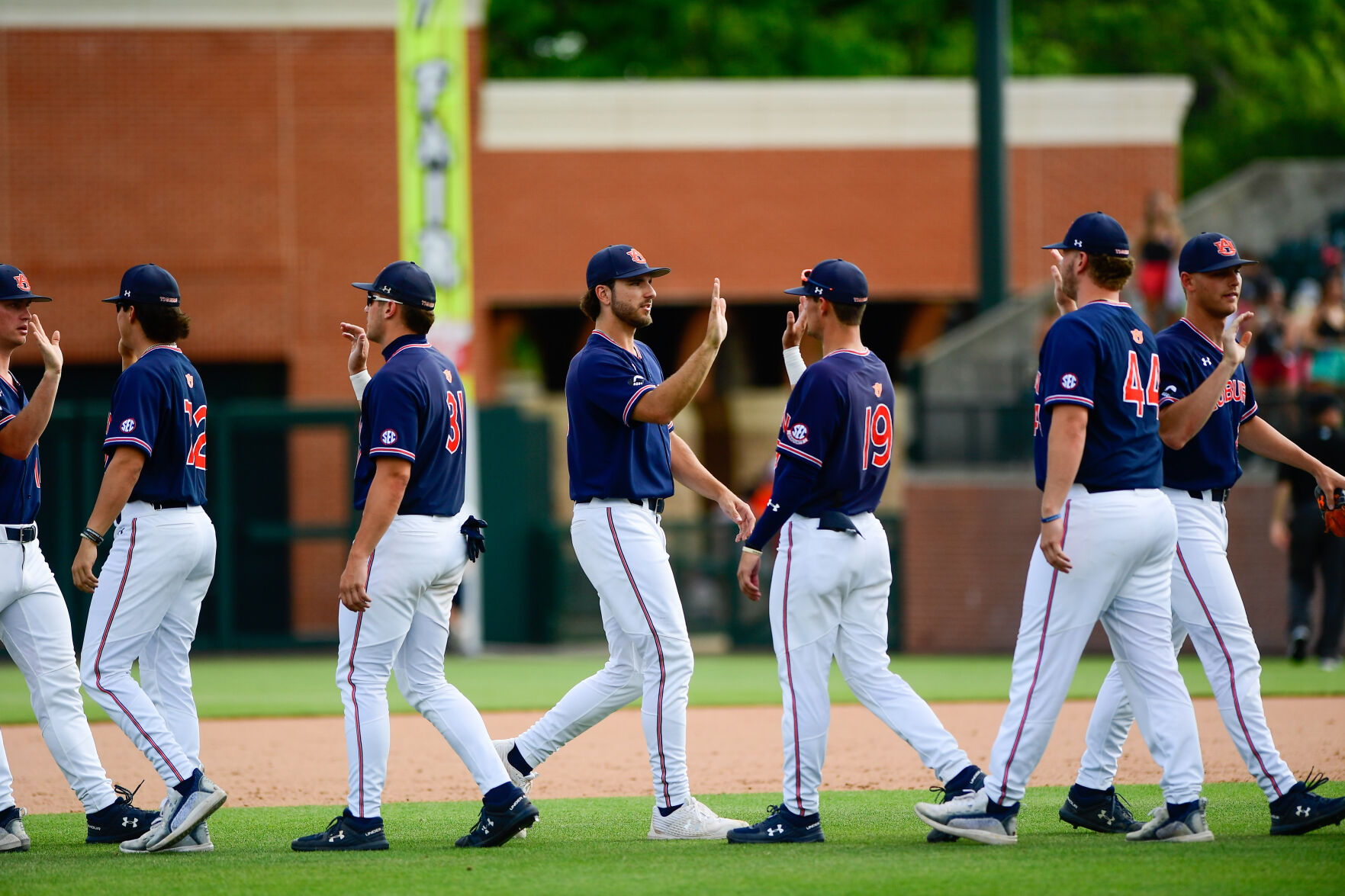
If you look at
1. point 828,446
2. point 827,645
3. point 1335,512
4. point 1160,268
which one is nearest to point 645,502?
point 828,446

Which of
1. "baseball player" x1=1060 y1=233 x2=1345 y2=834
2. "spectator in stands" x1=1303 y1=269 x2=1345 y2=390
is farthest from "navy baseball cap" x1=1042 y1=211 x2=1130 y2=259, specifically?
"spectator in stands" x1=1303 y1=269 x2=1345 y2=390

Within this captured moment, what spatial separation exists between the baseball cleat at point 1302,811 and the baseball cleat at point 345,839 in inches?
135

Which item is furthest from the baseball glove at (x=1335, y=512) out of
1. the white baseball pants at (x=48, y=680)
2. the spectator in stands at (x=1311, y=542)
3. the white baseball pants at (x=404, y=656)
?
the spectator in stands at (x=1311, y=542)

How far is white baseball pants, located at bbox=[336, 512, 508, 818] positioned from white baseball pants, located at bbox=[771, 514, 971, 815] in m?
1.18

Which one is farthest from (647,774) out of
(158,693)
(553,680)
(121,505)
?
(553,680)

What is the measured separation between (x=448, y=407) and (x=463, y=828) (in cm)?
186

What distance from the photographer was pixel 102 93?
19688mm

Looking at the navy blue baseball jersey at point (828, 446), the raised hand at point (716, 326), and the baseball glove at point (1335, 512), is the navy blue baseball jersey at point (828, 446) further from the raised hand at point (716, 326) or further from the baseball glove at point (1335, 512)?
the baseball glove at point (1335, 512)

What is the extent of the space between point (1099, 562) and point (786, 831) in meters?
1.58

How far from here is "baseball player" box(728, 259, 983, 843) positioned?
5844 millimetres

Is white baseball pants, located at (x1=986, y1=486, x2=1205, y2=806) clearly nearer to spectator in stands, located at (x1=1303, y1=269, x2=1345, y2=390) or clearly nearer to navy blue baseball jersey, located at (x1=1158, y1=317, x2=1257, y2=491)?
navy blue baseball jersey, located at (x1=1158, y1=317, x2=1257, y2=491)

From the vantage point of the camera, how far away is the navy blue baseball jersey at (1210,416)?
613 centimetres

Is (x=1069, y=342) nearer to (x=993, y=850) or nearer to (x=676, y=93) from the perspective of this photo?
(x=993, y=850)

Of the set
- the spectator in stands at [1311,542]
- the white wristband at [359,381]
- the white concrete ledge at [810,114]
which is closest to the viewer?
the white wristband at [359,381]
